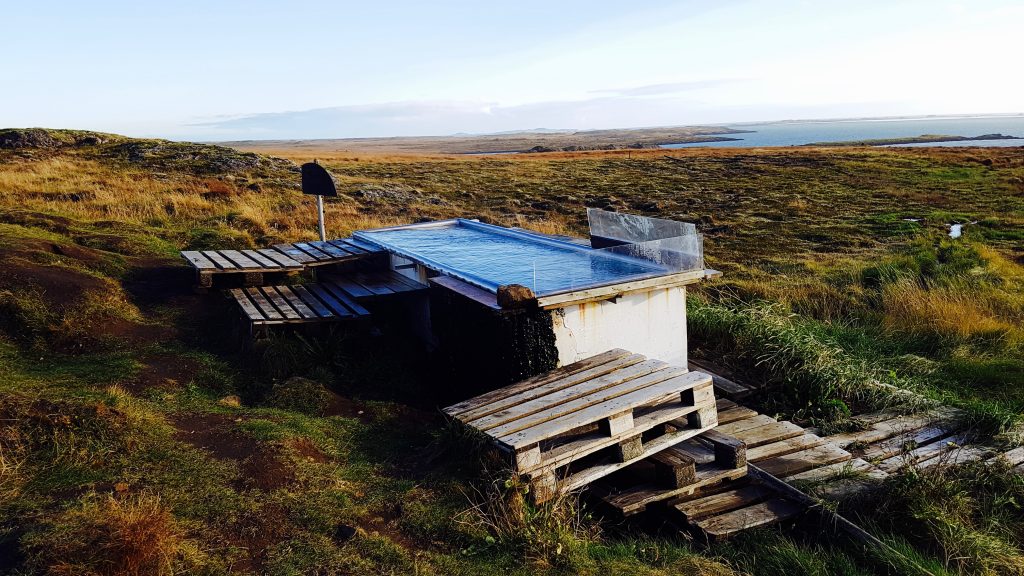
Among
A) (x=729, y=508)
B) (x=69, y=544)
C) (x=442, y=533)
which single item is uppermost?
(x=69, y=544)

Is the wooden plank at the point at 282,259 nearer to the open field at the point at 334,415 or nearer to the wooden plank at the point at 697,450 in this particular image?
the open field at the point at 334,415

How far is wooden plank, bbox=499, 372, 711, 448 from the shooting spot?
414 centimetres

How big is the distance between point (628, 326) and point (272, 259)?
4470mm

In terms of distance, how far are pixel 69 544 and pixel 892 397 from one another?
253 inches

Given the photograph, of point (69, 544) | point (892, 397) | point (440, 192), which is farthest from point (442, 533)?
point (440, 192)

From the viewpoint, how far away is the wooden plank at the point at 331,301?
682cm

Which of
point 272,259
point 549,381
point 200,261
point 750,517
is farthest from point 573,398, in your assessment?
point 200,261

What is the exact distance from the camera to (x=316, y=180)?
374 inches

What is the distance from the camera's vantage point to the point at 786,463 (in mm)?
5262

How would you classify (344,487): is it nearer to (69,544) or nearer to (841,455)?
(69,544)

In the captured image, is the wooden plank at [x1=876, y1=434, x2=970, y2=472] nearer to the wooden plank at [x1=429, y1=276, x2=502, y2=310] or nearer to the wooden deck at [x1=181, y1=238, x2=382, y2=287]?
the wooden plank at [x1=429, y1=276, x2=502, y2=310]

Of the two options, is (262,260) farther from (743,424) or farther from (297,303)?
(743,424)

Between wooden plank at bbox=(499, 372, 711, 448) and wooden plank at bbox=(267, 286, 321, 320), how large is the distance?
3.19 meters

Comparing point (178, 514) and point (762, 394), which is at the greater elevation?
point (178, 514)
